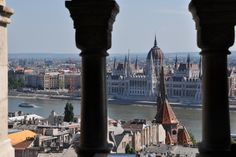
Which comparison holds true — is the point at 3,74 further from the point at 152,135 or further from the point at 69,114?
the point at 69,114

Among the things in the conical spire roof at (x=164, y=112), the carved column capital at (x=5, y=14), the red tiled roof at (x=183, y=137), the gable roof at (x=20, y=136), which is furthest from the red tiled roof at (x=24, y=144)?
the carved column capital at (x=5, y=14)

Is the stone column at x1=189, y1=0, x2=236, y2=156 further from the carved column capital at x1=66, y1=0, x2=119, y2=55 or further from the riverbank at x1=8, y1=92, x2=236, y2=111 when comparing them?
the riverbank at x1=8, y1=92, x2=236, y2=111

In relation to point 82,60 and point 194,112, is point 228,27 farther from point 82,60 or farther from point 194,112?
point 194,112

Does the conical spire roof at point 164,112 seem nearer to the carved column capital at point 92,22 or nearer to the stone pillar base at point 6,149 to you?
the stone pillar base at point 6,149

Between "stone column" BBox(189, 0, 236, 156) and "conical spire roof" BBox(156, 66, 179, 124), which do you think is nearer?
"stone column" BBox(189, 0, 236, 156)

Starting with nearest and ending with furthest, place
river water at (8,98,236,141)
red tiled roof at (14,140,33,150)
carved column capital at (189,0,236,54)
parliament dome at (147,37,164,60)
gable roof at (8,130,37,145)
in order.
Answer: carved column capital at (189,0,236,54), red tiled roof at (14,140,33,150), gable roof at (8,130,37,145), river water at (8,98,236,141), parliament dome at (147,37,164,60)

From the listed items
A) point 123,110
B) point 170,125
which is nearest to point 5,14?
point 170,125

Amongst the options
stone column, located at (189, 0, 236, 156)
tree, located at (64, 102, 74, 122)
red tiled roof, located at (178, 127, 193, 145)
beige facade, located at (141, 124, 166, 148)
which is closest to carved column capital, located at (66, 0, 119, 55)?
stone column, located at (189, 0, 236, 156)

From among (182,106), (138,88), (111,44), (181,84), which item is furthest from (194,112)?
(111,44)
